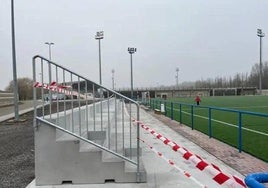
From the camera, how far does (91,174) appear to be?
7008 mm

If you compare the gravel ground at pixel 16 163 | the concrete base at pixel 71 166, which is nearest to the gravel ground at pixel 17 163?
the gravel ground at pixel 16 163

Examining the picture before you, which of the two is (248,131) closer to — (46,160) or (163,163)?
(163,163)

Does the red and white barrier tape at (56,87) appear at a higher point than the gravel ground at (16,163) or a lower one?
higher

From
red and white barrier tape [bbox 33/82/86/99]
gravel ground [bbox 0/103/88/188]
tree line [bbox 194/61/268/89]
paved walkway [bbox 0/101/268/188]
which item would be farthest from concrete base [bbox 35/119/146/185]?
tree line [bbox 194/61/268/89]

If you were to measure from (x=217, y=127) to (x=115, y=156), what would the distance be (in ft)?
34.6

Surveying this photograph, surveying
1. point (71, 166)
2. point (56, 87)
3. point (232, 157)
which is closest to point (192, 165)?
point (232, 157)

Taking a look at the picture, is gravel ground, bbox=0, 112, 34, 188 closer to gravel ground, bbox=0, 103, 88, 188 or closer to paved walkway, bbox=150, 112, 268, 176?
gravel ground, bbox=0, 103, 88, 188

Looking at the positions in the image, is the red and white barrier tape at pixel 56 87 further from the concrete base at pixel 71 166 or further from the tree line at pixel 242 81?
the tree line at pixel 242 81

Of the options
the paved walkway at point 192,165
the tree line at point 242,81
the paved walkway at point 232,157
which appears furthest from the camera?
the tree line at point 242,81

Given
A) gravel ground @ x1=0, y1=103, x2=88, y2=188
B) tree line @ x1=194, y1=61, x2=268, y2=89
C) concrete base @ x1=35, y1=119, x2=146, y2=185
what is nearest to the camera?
concrete base @ x1=35, y1=119, x2=146, y2=185

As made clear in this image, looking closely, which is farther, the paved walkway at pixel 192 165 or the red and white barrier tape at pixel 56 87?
the red and white barrier tape at pixel 56 87

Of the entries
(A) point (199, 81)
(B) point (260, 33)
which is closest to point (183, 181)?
(B) point (260, 33)

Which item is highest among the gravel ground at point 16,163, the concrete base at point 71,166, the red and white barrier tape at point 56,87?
the red and white barrier tape at point 56,87

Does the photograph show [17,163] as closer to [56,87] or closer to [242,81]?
[56,87]
